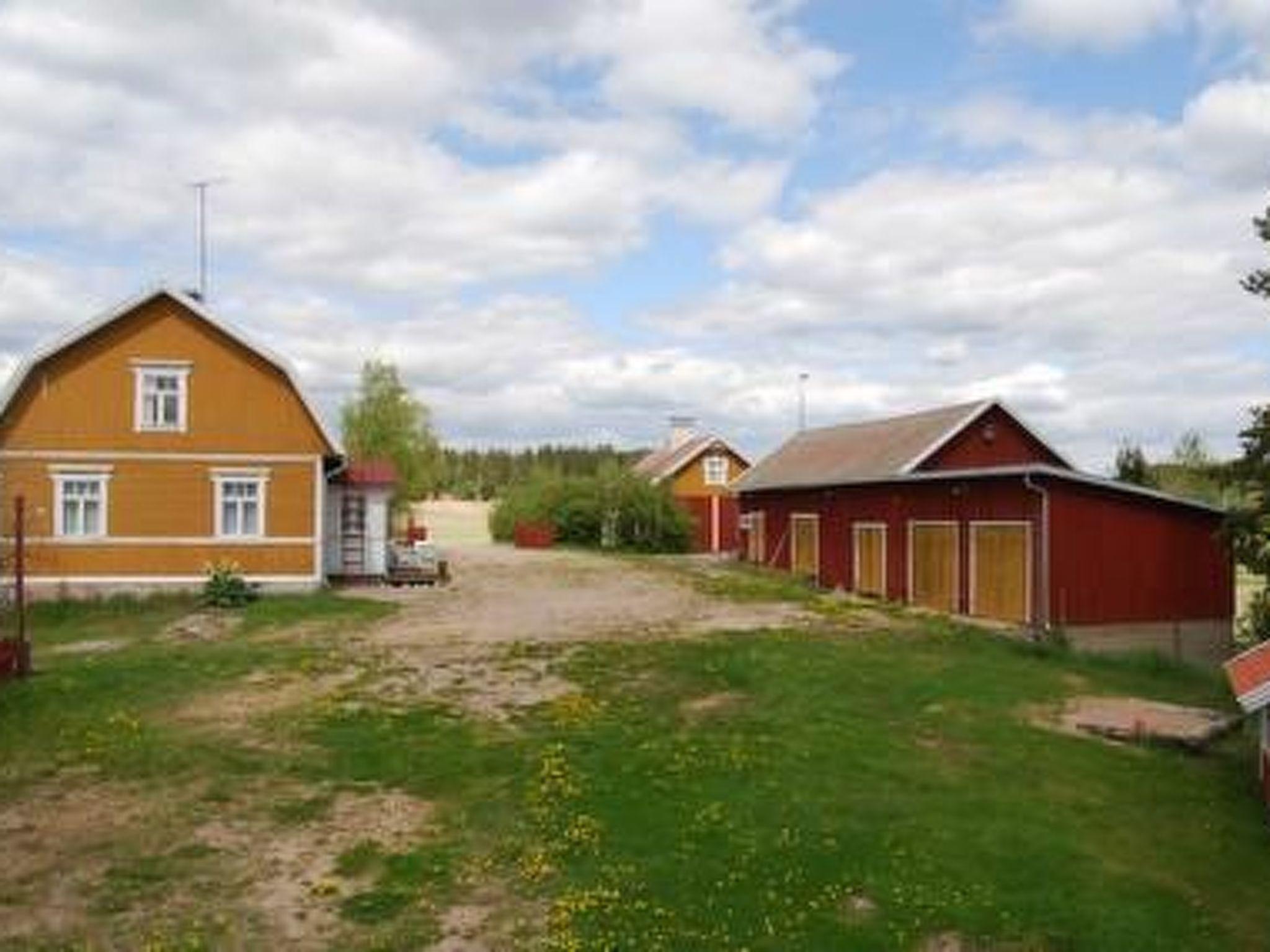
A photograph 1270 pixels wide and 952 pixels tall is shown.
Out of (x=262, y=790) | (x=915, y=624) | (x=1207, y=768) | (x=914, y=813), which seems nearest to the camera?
(x=914, y=813)

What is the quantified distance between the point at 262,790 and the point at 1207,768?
1131 centimetres

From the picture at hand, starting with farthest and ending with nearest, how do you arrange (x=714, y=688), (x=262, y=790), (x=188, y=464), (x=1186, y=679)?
(x=188, y=464)
(x=1186, y=679)
(x=714, y=688)
(x=262, y=790)

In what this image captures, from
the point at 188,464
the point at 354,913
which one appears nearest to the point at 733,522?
the point at 188,464

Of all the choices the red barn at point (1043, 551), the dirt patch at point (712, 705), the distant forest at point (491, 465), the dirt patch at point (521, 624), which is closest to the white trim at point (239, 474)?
the dirt patch at point (521, 624)

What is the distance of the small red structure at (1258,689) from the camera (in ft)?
53.8

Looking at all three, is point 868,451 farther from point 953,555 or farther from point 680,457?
point 680,457

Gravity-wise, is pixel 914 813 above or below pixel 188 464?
below

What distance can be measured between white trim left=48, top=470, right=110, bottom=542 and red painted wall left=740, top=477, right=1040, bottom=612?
18837 millimetres

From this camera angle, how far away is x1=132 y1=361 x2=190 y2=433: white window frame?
36094 millimetres

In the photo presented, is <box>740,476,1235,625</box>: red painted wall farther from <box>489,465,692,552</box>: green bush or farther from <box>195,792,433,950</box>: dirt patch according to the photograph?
<box>489,465,692,552</box>: green bush

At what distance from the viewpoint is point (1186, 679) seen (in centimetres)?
2781

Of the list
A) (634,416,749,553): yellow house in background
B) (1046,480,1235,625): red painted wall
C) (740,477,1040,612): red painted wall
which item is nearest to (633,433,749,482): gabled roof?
(634,416,749,553): yellow house in background

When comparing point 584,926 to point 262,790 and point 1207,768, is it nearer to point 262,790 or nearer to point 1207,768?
point 262,790

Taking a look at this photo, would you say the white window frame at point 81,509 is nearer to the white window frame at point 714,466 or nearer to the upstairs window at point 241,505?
the upstairs window at point 241,505
